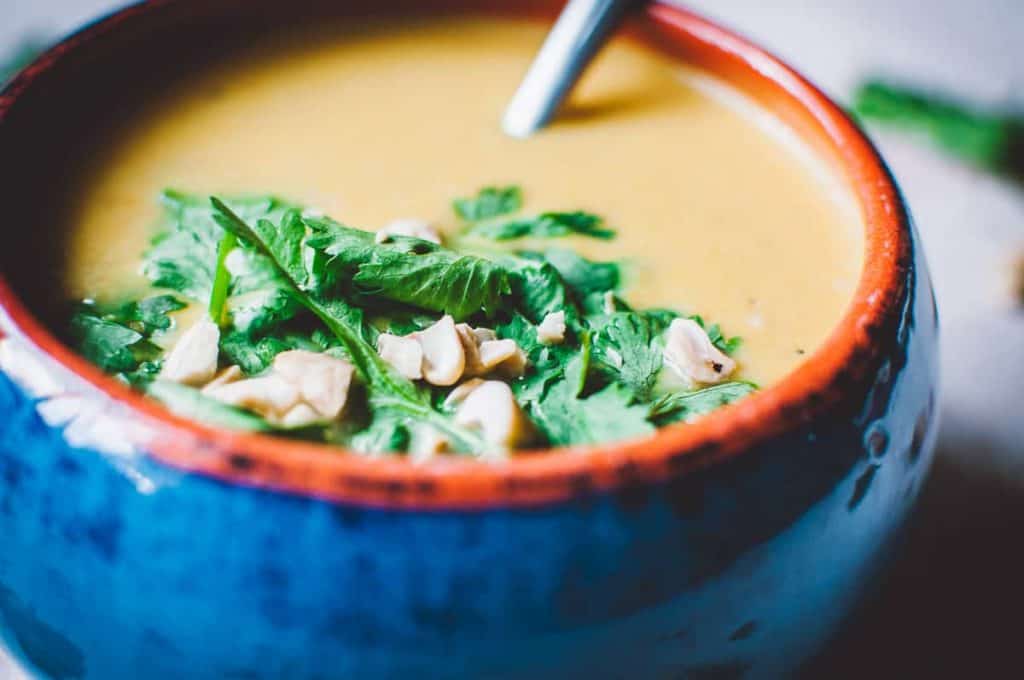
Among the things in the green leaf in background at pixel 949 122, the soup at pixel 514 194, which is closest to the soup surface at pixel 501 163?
the soup at pixel 514 194

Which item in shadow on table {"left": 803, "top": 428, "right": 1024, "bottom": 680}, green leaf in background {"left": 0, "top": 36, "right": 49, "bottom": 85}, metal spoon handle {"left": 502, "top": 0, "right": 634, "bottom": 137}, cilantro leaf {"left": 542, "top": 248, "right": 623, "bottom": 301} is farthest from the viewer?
green leaf in background {"left": 0, "top": 36, "right": 49, "bottom": 85}

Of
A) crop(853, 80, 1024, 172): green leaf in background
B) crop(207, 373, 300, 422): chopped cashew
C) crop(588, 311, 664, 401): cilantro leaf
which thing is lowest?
crop(853, 80, 1024, 172): green leaf in background

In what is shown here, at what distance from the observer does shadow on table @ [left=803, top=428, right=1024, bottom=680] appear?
3.25ft

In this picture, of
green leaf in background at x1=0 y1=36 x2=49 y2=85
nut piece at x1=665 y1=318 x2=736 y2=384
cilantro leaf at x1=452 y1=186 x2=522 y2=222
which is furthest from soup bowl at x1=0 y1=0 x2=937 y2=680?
green leaf in background at x1=0 y1=36 x2=49 y2=85

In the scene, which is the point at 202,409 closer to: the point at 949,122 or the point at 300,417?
the point at 300,417

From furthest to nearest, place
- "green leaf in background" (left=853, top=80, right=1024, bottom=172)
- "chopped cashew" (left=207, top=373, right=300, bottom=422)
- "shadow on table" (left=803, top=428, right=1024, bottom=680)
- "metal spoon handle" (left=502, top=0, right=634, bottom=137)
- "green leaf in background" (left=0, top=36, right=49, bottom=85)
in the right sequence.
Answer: "green leaf in background" (left=853, top=80, right=1024, bottom=172)
"green leaf in background" (left=0, top=36, right=49, bottom=85)
"metal spoon handle" (left=502, top=0, right=634, bottom=137)
"shadow on table" (left=803, top=428, right=1024, bottom=680)
"chopped cashew" (left=207, top=373, right=300, bottom=422)

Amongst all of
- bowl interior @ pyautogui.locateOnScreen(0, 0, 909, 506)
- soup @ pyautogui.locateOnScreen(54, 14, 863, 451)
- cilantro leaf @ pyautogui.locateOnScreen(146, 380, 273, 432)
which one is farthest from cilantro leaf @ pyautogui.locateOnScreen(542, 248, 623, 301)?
cilantro leaf @ pyautogui.locateOnScreen(146, 380, 273, 432)

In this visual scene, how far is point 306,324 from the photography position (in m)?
0.75

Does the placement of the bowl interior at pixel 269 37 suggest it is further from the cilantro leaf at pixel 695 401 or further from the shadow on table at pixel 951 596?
the shadow on table at pixel 951 596

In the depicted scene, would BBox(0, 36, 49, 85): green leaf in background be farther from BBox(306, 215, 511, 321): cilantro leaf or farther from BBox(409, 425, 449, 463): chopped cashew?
BBox(409, 425, 449, 463): chopped cashew

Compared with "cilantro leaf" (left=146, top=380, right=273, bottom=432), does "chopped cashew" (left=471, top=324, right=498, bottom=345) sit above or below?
below

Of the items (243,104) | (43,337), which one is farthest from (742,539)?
(243,104)

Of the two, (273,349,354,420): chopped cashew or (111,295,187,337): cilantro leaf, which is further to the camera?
(111,295,187,337): cilantro leaf

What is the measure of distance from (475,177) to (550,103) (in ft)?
0.49
